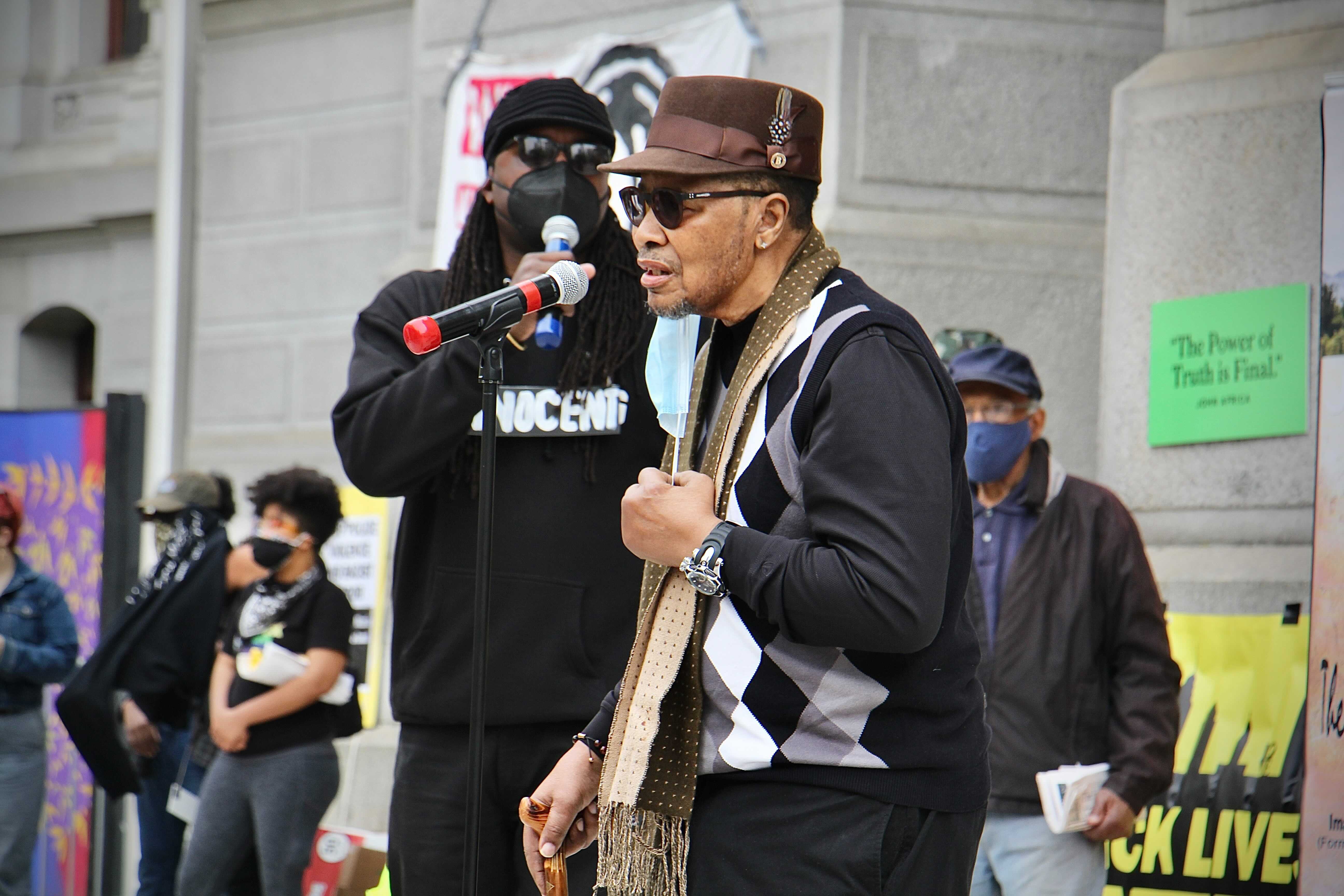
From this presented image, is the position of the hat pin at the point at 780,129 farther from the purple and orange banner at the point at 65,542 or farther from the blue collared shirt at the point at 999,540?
the purple and orange banner at the point at 65,542

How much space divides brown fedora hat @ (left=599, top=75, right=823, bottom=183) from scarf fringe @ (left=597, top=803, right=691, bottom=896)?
910mm

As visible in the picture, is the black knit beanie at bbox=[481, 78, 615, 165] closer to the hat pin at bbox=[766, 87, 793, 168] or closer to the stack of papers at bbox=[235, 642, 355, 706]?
the hat pin at bbox=[766, 87, 793, 168]

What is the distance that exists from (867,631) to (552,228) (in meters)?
1.36

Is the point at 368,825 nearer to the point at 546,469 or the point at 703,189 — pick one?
the point at 546,469

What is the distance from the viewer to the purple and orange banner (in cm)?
666

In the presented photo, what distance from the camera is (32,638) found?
6070 mm

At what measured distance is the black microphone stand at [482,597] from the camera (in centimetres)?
233

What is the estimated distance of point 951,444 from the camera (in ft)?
6.62

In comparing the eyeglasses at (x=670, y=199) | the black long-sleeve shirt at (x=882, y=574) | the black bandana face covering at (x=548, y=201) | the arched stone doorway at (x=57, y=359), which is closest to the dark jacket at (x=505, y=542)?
the black bandana face covering at (x=548, y=201)

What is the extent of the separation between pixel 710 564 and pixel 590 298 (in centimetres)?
125

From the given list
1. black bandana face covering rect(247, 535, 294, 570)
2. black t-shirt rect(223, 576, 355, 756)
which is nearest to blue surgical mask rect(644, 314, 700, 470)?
black t-shirt rect(223, 576, 355, 756)

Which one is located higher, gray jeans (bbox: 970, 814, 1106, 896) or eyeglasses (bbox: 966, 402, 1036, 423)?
eyeglasses (bbox: 966, 402, 1036, 423)

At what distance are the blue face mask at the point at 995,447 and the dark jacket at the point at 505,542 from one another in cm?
170

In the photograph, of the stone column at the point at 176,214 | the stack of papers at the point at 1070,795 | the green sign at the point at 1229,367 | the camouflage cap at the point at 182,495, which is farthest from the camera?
the stone column at the point at 176,214
